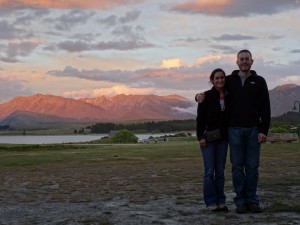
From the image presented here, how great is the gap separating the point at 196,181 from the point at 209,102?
4.40 meters

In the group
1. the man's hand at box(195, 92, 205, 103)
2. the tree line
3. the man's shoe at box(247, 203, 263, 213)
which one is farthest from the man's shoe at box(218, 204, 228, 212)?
the tree line

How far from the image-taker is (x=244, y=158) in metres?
7.77

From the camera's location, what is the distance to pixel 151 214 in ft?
24.1

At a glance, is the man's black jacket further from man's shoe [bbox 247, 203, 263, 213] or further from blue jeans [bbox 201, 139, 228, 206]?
man's shoe [bbox 247, 203, 263, 213]

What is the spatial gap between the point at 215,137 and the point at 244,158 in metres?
0.57

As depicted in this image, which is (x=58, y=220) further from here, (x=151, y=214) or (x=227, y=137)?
(x=227, y=137)

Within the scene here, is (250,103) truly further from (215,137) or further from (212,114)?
(215,137)

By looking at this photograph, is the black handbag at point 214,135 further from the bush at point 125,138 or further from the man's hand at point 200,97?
the bush at point 125,138

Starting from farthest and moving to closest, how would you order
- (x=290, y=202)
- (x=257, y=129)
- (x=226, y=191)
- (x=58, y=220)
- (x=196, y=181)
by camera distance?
(x=196, y=181)
(x=226, y=191)
(x=290, y=202)
(x=257, y=129)
(x=58, y=220)

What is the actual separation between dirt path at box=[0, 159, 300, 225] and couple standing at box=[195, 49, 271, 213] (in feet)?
1.26

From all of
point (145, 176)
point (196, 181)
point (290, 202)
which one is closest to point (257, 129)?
point (290, 202)

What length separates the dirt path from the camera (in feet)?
22.8

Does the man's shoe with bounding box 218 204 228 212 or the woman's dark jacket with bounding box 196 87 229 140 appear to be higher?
the woman's dark jacket with bounding box 196 87 229 140

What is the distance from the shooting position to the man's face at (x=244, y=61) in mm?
→ 7645
